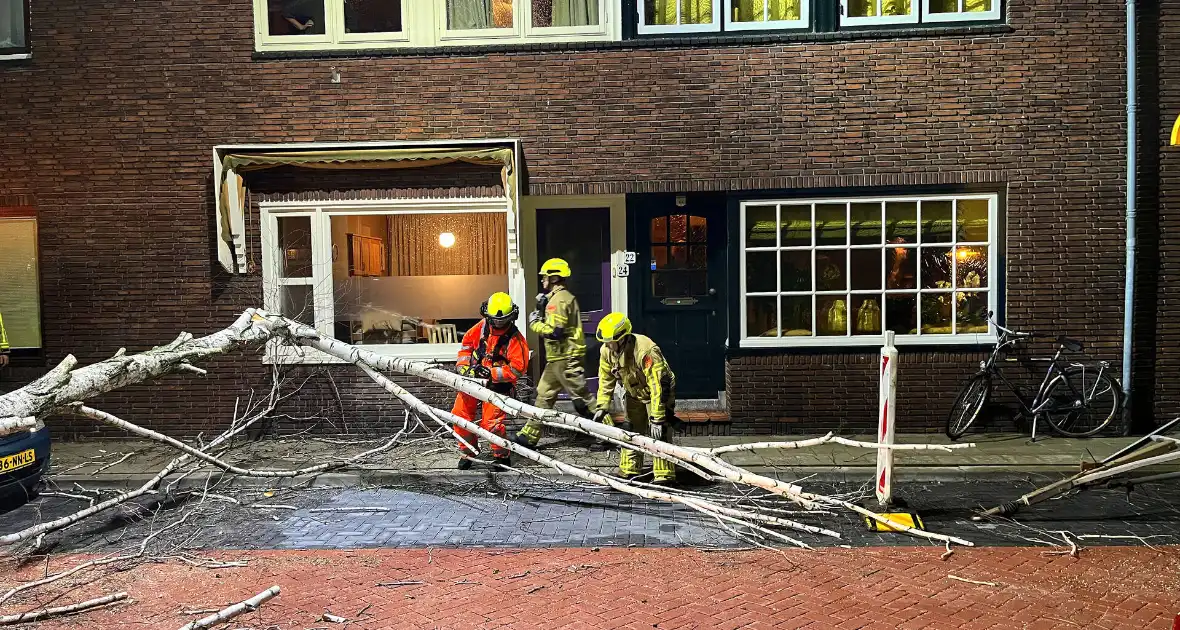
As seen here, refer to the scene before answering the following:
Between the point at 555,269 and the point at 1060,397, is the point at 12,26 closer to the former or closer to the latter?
the point at 555,269

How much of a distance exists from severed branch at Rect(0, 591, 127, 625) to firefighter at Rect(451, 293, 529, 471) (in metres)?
3.64

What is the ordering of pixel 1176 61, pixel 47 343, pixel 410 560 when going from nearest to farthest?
1. pixel 410 560
2. pixel 1176 61
3. pixel 47 343

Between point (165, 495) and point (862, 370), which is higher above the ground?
point (862, 370)

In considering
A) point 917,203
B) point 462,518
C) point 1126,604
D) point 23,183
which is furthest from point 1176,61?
point 23,183

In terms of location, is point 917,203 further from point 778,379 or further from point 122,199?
point 122,199

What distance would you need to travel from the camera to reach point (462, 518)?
22.1 ft

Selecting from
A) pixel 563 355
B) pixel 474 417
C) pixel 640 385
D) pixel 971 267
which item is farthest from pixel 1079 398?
pixel 474 417

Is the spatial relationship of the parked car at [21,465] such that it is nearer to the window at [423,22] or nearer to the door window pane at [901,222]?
the window at [423,22]

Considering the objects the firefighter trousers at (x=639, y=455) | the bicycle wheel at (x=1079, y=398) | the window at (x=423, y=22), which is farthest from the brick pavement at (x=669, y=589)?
the window at (x=423, y=22)

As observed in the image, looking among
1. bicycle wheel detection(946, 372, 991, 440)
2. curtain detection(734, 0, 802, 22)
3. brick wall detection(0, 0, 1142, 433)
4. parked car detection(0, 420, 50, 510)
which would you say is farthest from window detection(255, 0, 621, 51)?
bicycle wheel detection(946, 372, 991, 440)

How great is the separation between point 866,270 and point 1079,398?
8.70 ft

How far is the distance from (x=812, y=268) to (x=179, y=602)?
7490 mm

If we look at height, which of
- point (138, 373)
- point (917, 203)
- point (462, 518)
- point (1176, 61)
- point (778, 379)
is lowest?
point (462, 518)

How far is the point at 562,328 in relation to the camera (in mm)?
9133
